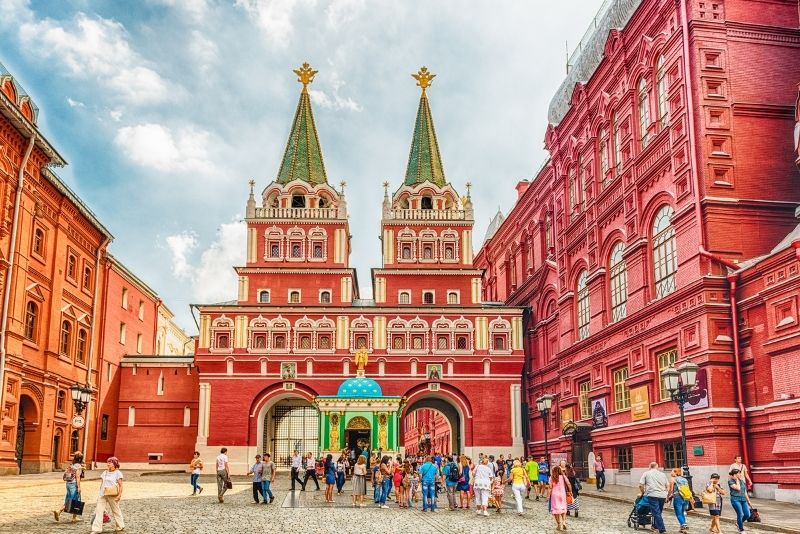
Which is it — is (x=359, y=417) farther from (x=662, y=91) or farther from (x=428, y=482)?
(x=662, y=91)

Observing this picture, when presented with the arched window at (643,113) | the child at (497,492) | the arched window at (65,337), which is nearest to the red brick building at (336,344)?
the arched window at (65,337)

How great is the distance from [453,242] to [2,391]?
27.6 metres

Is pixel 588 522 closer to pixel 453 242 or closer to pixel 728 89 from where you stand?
pixel 728 89

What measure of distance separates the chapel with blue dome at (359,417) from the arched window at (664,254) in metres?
17.7

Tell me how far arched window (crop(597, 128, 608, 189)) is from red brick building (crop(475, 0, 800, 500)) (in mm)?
144

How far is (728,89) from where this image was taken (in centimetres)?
2838

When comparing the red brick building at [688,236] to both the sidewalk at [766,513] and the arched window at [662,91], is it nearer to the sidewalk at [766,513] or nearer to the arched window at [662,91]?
the arched window at [662,91]

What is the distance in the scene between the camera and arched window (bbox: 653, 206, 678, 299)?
29453 mm

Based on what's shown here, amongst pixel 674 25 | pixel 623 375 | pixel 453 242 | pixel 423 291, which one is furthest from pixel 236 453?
pixel 674 25

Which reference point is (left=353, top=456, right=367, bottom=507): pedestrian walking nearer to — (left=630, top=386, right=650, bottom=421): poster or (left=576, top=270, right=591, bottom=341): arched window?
(left=630, top=386, right=650, bottom=421): poster

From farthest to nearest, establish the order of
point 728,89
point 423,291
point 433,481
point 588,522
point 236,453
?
1. point 423,291
2. point 236,453
3. point 728,89
4. point 433,481
5. point 588,522

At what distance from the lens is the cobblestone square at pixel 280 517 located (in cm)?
1728

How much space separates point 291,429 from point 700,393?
30.9 m

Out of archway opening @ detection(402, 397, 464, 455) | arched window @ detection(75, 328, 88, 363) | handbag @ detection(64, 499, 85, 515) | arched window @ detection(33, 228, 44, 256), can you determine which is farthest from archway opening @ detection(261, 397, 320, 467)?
handbag @ detection(64, 499, 85, 515)
